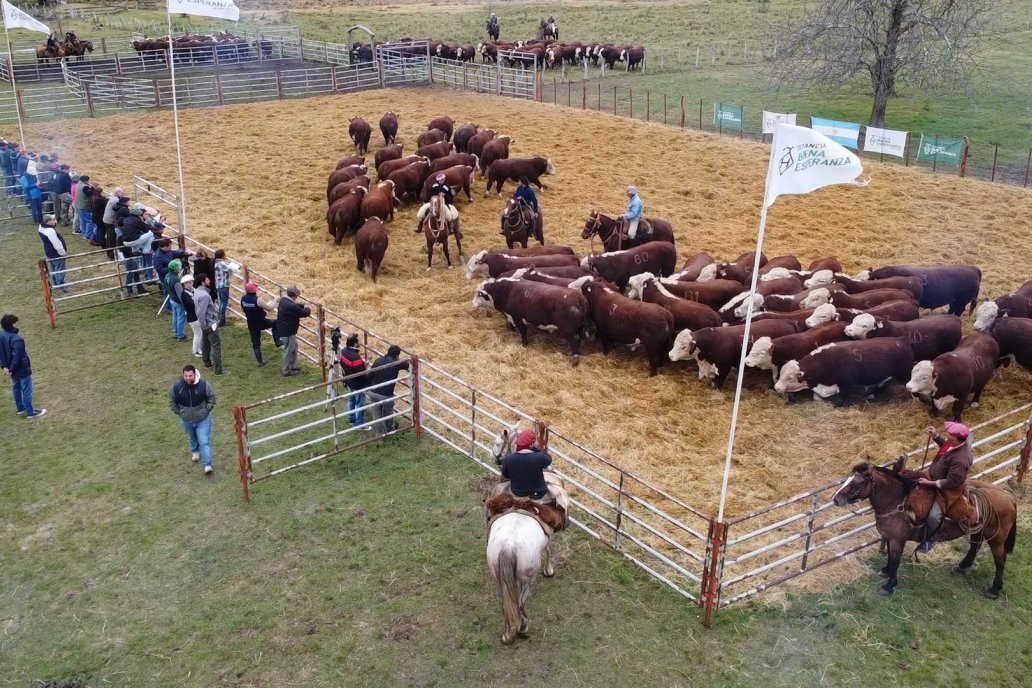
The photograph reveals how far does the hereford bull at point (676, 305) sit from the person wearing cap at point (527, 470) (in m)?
5.49

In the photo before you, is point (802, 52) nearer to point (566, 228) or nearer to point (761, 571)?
point (566, 228)

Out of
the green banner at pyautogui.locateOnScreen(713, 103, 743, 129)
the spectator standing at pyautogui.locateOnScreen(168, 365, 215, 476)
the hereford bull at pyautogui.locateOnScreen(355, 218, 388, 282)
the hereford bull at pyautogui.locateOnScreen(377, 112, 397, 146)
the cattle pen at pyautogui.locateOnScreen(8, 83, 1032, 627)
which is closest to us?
the cattle pen at pyautogui.locateOnScreen(8, 83, 1032, 627)

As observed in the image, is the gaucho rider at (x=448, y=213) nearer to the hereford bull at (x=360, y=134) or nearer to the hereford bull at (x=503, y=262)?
the hereford bull at (x=503, y=262)

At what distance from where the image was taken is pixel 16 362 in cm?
1048

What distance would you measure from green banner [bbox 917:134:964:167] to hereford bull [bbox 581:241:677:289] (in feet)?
32.1

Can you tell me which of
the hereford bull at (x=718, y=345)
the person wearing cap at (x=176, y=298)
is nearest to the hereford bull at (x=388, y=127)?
the person wearing cap at (x=176, y=298)

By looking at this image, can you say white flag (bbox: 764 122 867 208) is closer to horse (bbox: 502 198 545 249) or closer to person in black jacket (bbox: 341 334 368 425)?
person in black jacket (bbox: 341 334 368 425)

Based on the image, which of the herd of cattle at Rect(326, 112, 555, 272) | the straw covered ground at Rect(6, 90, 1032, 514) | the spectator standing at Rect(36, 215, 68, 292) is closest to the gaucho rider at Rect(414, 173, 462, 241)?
the herd of cattle at Rect(326, 112, 555, 272)

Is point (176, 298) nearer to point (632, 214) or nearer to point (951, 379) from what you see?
point (632, 214)

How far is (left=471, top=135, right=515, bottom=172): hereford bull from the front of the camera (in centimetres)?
2127

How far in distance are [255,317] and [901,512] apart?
28.1ft

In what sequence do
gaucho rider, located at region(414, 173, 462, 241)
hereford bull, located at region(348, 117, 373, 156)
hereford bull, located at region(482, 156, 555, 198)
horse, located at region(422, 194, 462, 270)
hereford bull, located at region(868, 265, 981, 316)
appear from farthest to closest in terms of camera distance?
hereford bull, located at region(348, 117, 373, 156) < hereford bull, located at region(482, 156, 555, 198) < gaucho rider, located at region(414, 173, 462, 241) < horse, located at region(422, 194, 462, 270) < hereford bull, located at region(868, 265, 981, 316)

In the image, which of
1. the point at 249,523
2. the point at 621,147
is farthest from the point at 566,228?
the point at 249,523

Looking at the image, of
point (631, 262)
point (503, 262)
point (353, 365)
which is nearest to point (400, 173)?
point (503, 262)
